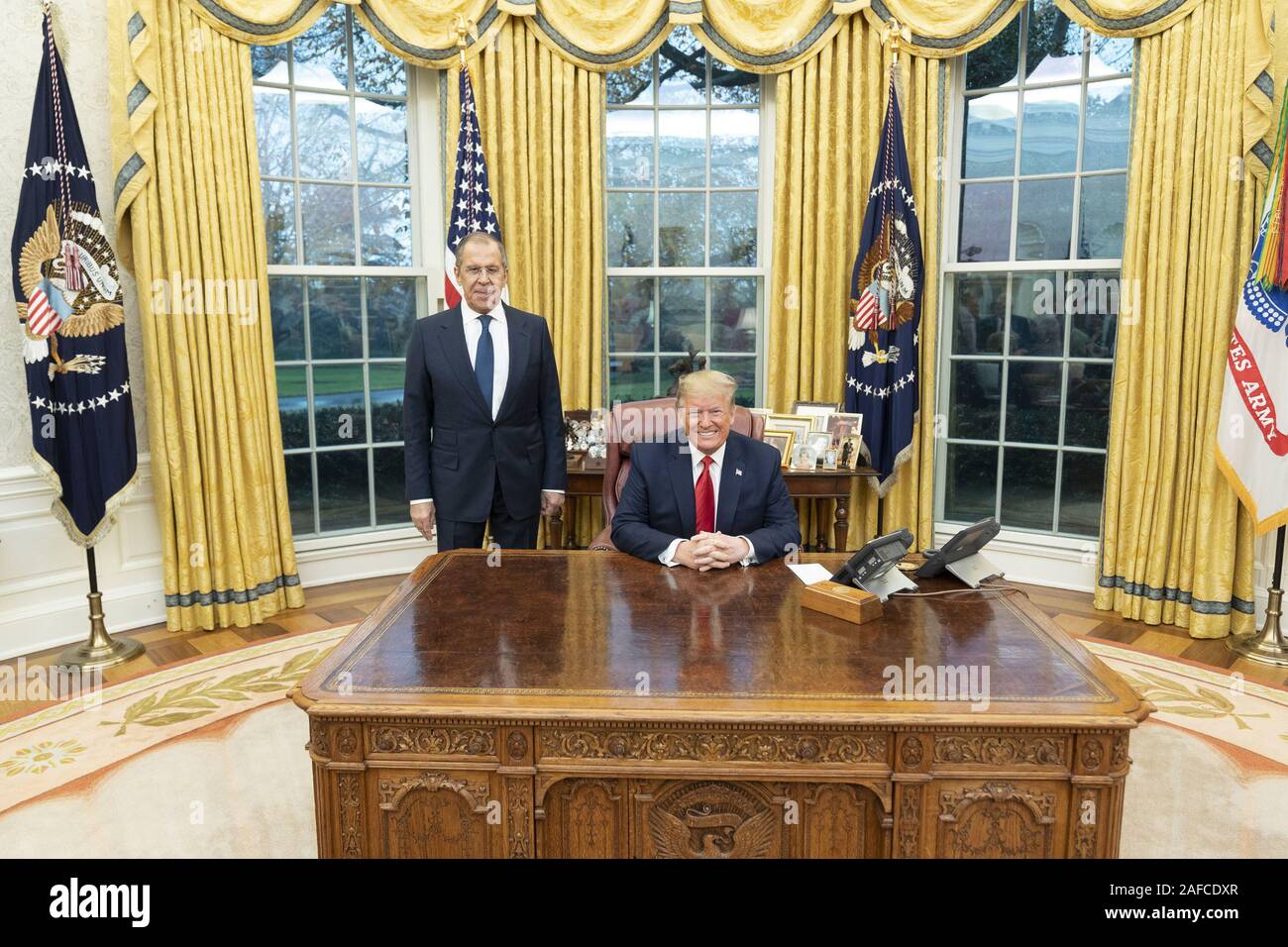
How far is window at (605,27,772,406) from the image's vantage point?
16.0ft

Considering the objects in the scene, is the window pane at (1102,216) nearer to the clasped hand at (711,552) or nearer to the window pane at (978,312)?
the window pane at (978,312)

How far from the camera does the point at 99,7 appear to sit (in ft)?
12.8

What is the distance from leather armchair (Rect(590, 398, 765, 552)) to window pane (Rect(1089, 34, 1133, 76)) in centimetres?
257

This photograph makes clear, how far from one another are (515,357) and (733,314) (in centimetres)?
206

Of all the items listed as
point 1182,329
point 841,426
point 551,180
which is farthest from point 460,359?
point 1182,329

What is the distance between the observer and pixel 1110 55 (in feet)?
14.5

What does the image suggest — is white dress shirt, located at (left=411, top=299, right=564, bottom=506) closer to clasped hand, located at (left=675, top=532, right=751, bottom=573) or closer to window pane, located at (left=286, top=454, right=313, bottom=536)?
clasped hand, located at (left=675, top=532, right=751, bottom=573)

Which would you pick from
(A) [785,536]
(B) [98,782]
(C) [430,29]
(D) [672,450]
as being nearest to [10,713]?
(B) [98,782]

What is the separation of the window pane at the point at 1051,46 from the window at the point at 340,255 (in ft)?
10.2

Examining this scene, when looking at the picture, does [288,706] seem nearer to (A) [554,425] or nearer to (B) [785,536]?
(A) [554,425]

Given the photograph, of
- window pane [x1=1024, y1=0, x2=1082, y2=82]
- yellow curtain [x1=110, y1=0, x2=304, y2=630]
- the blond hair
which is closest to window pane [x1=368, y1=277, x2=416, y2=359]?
yellow curtain [x1=110, y1=0, x2=304, y2=630]
